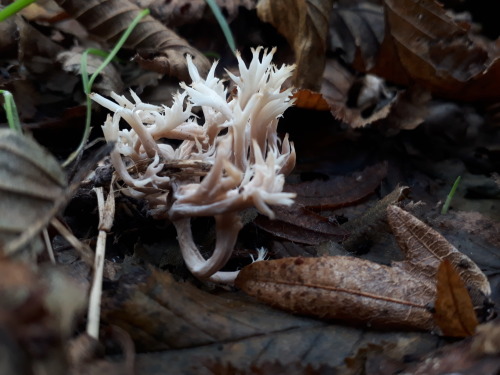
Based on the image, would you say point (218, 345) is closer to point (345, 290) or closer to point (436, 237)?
point (345, 290)

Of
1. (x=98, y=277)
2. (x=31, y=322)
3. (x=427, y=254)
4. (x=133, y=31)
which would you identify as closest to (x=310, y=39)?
(x=133, y=31)

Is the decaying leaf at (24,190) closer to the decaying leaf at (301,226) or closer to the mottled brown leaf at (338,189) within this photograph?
the decaying leaf at (301,226)

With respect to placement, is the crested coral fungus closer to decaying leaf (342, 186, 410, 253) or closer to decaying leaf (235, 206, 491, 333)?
decaying leaf (235, 206, 491, 333)

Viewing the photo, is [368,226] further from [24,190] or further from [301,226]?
[24,190]

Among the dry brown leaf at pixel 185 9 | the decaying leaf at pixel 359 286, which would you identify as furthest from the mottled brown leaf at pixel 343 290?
the dry brown leaf at pixel 185 9

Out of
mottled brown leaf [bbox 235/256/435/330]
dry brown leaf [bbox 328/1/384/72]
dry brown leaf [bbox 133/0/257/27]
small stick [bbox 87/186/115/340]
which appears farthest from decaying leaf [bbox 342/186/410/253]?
dry brown leaf [bbox 133/0/257/27]

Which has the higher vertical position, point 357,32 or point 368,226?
point 357,32

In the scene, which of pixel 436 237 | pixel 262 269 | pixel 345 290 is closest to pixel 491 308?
pixel 436 237
